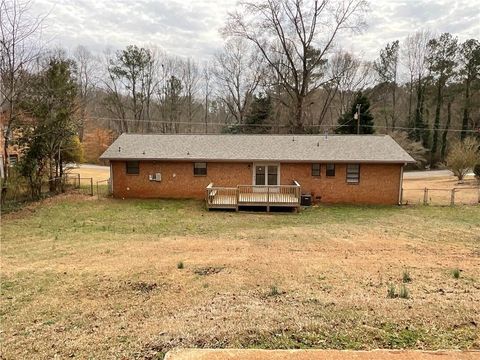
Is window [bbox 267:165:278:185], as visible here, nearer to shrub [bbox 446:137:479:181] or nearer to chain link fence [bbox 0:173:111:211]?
chain link fence [bbox 0:173:111:211]

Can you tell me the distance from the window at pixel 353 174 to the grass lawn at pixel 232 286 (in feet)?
16.5

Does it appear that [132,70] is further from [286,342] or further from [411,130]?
[286,342]

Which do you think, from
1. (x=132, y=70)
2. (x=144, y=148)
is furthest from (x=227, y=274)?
(x=132, y=70)

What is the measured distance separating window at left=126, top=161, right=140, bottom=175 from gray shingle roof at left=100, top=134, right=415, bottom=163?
49cm

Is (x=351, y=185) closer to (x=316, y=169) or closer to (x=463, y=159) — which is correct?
(x=316, y=169)

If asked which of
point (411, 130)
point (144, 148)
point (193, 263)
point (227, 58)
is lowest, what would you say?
point (193, 263)

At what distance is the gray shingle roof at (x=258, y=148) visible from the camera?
1878 centimetres

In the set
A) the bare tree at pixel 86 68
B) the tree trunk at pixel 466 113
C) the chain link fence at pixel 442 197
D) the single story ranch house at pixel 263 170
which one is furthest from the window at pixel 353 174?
the bare tree at pixel 86 68

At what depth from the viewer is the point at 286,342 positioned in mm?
4059

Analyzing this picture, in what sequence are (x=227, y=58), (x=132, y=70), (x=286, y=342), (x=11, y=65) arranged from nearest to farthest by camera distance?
(x=286, y=342) → (x=11, y=65) → (x=132, y=70) → (x=227, y=58)

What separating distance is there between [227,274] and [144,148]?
1459cm

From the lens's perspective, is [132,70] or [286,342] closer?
[286,342]

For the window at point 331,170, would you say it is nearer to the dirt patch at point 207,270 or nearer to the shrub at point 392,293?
the dirt patch at point 207,270

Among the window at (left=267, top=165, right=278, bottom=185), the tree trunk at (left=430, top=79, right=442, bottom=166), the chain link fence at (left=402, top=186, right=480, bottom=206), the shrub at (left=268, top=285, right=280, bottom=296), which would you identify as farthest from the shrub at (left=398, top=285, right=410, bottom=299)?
the tree trunk at (left=430, top=79, right=442, bottom=166)
